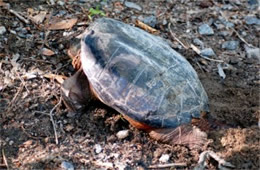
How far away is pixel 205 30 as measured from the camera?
4.77 meters

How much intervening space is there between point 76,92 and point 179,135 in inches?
39.7

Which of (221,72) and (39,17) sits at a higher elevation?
(39,17)

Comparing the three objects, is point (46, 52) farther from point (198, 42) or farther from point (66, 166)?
point (198, 42)

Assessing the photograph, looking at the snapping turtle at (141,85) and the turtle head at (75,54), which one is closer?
the snapping turtle at (141,85)

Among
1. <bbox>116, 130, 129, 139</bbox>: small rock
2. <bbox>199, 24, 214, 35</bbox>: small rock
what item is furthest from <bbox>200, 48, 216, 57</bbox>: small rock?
<bbox>116, 130, 129, 139</bbox>: small rock

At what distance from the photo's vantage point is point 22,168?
3.00 meters

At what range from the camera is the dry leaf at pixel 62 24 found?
439 cm

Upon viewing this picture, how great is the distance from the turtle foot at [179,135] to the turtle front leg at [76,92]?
2.37ft

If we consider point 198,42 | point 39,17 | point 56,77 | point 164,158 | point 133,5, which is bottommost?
point 164,158

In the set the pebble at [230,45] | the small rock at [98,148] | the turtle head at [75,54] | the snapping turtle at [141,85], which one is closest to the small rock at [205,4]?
the pebble at [230,45]

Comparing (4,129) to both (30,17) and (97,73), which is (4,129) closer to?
(97,73)

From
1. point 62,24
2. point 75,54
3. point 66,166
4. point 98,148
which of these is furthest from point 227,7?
point 66,166

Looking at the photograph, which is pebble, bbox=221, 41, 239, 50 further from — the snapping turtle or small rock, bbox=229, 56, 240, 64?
the snapping turtle

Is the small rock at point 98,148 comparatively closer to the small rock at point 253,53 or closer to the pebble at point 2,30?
the pebble at point 2,30
